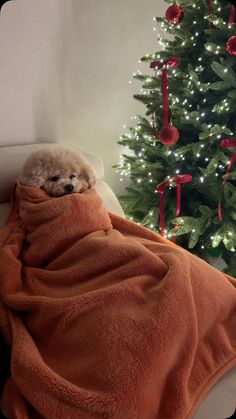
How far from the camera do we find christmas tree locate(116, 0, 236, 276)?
56.8 inches

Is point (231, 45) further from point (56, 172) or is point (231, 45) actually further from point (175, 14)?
point (56, 172)

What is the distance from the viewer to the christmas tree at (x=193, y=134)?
1.44m

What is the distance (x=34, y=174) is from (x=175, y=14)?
874 millimetres

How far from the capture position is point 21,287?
109 cm

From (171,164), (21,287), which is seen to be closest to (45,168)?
(21,287)

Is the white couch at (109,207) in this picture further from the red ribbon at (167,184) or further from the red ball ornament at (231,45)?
the red ball ornament at (231,45)

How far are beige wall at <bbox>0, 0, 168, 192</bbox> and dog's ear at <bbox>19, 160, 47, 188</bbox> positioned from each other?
0.45m

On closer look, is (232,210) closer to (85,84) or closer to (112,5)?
(85,84)

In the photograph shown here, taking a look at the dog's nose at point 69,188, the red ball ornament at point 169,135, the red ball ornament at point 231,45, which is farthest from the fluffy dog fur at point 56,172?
the red ball ornament at point 231,45

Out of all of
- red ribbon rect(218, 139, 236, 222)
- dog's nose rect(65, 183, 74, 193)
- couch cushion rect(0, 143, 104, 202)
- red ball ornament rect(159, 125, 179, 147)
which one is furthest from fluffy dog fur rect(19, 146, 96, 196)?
red ribbon rect(218, 139, 236, 222)

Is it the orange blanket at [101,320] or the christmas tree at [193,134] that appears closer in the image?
the orange blanket at [101,320]

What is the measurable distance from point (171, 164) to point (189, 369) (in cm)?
95

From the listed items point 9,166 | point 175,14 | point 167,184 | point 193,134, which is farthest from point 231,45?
point 9,166

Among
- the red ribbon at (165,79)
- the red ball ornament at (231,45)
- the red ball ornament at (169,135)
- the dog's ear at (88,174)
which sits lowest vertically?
the dog's ear at (88,174)
